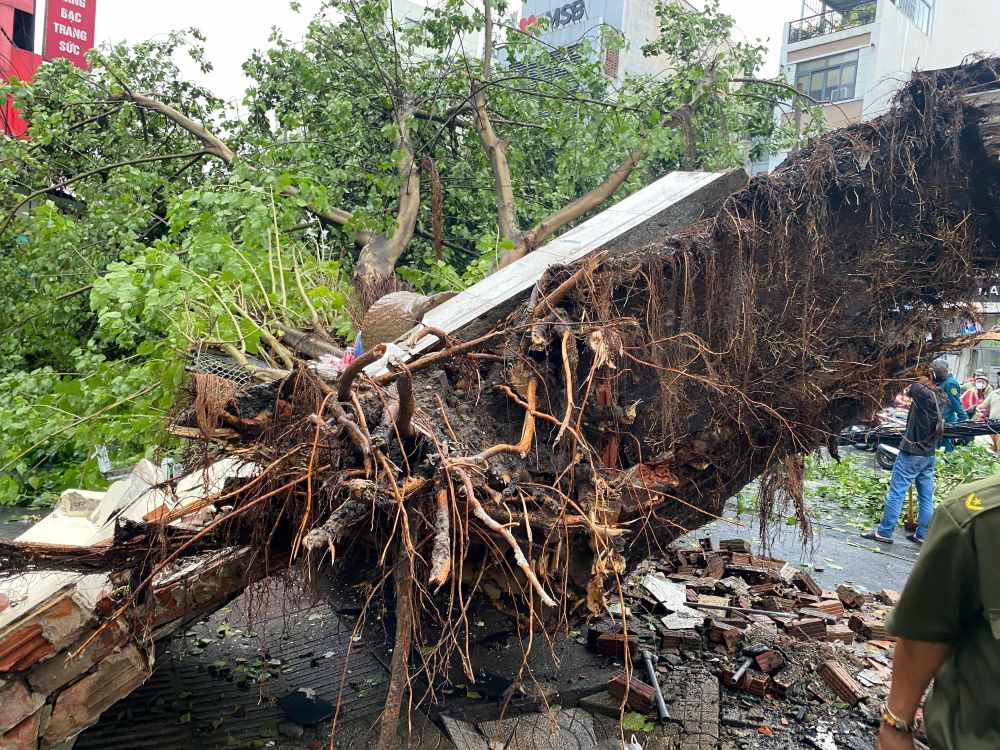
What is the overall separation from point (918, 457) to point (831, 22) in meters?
24.7

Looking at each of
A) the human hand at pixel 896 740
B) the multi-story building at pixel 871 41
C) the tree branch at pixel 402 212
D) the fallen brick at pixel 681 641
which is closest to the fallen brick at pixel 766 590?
the fallen brick at pixel 681 641

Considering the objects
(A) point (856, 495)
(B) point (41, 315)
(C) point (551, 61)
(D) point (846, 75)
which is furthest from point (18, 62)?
(D) point (846, 75)

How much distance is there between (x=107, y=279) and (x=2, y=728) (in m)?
3.67

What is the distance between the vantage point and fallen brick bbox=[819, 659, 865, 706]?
4.20 meters

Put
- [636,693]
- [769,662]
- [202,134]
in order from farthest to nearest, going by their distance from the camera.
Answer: [202,134] < [769,662] < [636,693]

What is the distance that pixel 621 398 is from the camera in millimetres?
3719

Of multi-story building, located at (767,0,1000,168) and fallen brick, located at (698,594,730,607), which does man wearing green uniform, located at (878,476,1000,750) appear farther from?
multi-story building, located at (767,0,1000,168)

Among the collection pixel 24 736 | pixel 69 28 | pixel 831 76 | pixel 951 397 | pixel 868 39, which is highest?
pixel 868 39

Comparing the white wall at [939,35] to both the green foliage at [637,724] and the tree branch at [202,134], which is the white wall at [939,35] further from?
the green foliage at [637,724]

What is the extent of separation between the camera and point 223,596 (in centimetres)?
326

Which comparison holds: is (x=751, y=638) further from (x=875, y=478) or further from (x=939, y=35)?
(x=939, y=35)

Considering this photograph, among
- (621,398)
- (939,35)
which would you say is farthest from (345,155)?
(939,35)

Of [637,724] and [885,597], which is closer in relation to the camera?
[637,724]

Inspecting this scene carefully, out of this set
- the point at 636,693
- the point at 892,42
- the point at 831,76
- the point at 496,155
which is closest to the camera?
the point at 636,693
